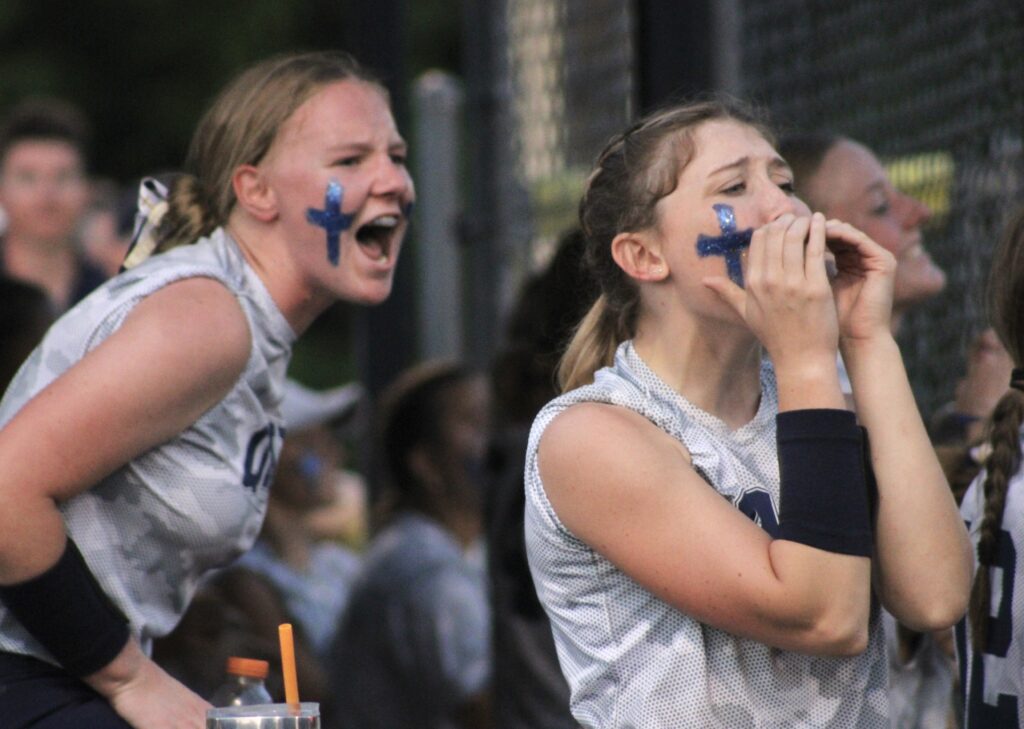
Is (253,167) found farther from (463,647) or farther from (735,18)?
(463,647)

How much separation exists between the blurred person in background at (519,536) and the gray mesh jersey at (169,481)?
1.50m

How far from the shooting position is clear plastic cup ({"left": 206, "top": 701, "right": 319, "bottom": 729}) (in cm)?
244

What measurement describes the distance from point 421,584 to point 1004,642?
3824 mm

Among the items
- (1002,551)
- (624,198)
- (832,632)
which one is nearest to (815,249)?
(624,198)

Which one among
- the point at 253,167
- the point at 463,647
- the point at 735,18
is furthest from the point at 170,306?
the point at 463,647

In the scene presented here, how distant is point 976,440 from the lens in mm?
3326

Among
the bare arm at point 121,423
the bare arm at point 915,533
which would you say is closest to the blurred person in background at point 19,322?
the bare arm at point 121,423

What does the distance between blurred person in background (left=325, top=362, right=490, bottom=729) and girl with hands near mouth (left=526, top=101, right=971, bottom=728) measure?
378 cm

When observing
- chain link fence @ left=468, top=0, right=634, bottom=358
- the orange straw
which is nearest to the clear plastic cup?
the orange straw

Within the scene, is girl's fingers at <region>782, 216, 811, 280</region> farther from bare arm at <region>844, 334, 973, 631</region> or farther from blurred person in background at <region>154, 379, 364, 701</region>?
blurred person in background at <region>154, 379, 364, 701</region>

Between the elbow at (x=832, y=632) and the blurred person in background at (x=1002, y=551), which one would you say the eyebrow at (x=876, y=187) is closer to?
the blurred person in background at (x=1002, y=551)

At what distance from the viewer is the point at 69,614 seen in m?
2.90

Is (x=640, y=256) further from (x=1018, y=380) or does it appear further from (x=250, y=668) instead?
(x=250, y=668)

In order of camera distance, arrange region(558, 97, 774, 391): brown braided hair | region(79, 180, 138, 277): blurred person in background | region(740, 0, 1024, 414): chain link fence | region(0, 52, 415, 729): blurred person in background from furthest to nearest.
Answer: region(79, 180, 138, 277): blurred person in background
region(740, 0, 1024, 414): chain link fence
region(0, 52, 415, 729): blurred person in background
region(558, 97, 774, 391): brown braided hair
